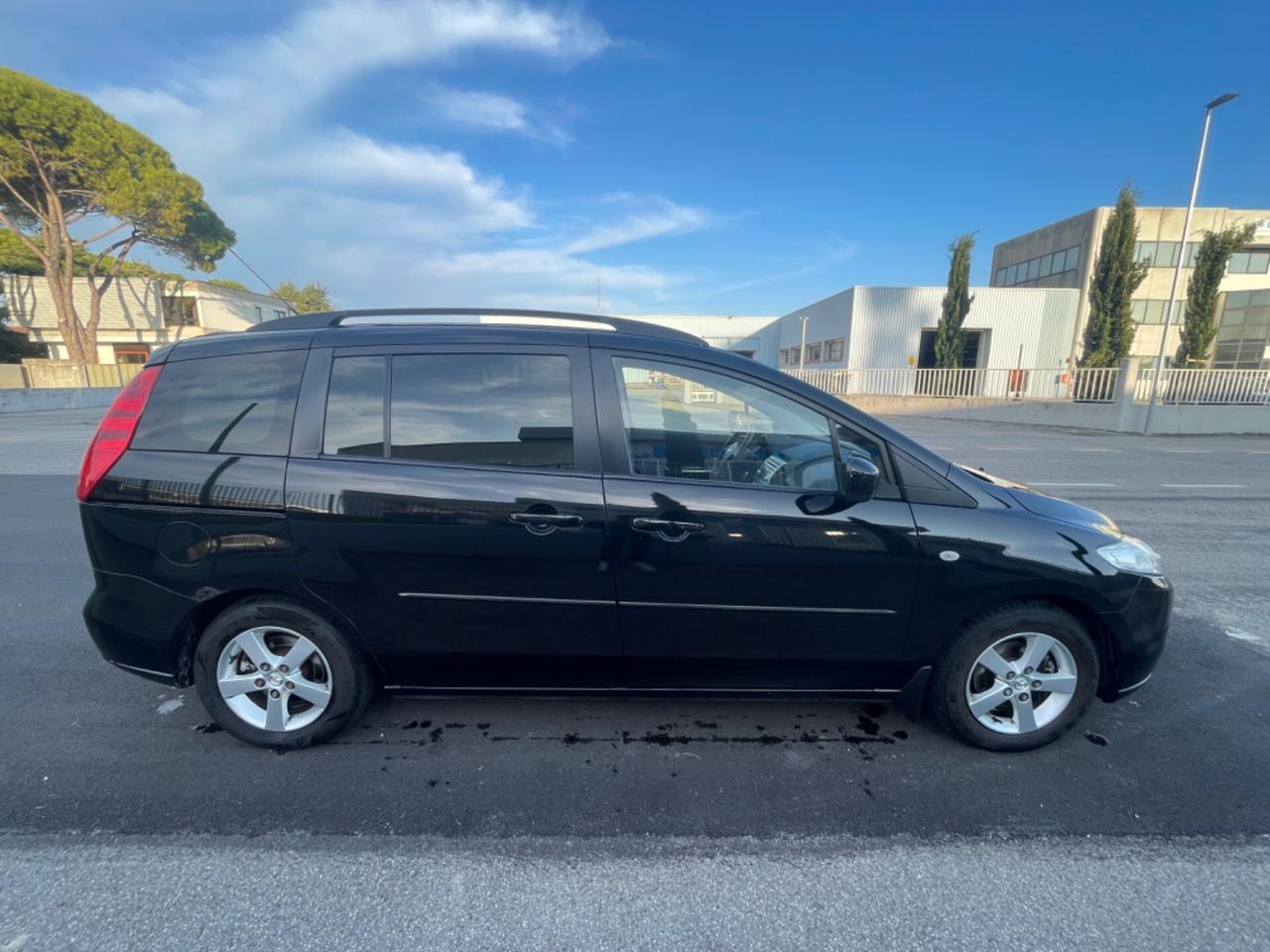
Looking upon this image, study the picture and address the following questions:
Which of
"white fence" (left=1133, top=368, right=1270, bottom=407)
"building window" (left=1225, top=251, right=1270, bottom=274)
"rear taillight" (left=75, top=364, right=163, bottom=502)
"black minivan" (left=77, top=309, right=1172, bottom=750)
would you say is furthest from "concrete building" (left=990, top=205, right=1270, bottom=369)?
"rear taillight" (left=75, top=364, right=163, bottom=502)

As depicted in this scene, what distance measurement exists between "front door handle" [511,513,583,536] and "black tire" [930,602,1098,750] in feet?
5.60

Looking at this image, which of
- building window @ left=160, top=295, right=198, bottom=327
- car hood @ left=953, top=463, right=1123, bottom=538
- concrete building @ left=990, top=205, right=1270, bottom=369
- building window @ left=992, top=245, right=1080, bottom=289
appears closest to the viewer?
car hood @ left=953, top=463, right=1123, bottom=538

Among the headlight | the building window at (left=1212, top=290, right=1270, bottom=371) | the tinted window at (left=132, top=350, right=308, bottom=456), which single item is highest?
the building window at (left=1212, top=290, right=1270, bottom=371)

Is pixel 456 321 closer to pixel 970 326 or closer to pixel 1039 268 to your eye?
pixel 970 326

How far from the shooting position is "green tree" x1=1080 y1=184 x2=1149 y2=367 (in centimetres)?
1992

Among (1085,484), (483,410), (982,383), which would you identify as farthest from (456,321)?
(982,383)

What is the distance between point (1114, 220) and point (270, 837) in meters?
28.6

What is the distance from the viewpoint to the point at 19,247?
3142 cm

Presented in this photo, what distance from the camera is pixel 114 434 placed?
2326mm

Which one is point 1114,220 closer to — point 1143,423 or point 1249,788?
point 1143,423

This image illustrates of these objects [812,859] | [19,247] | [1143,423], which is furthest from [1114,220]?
[19,247]

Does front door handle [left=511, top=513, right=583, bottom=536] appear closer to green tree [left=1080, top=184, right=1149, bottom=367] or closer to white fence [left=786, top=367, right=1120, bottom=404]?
white fence [left=786, top=367, right=1120, bottom=404]

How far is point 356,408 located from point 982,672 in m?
2.97

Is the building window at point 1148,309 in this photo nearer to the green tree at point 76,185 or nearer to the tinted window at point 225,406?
the tinted window at point 225,406
